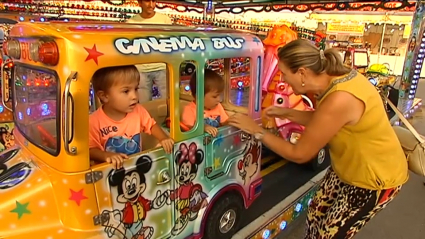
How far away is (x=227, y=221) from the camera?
8.70 ft

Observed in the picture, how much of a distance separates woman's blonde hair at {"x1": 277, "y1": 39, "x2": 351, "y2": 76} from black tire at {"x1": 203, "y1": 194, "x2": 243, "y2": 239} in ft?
3.72

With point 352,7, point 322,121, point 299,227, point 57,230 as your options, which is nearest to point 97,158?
point 57,230

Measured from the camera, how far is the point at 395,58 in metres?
14.2

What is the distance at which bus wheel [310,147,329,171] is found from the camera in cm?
416

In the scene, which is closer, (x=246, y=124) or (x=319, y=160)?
(x=246, y=124)

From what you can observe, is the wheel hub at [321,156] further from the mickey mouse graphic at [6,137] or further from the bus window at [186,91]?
the mickey mouse graphic at [6,137]

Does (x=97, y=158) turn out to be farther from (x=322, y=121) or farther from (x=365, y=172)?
(x=365, y=172)

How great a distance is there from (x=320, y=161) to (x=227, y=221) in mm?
2051

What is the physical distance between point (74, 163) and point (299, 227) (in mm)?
2326

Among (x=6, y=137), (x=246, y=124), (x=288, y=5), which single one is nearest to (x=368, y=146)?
(x=246, y=124)

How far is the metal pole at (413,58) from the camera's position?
640cm

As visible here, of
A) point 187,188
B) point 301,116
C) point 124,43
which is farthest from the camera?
point 301,116

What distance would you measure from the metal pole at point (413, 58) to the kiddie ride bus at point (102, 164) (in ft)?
17.4

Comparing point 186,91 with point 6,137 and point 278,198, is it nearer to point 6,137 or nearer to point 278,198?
point 278,198
